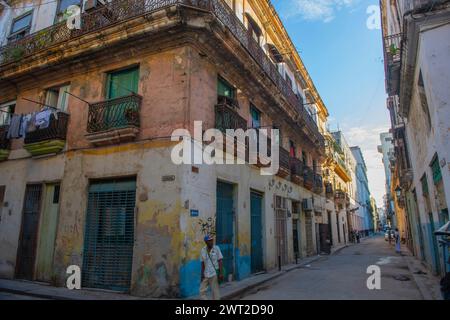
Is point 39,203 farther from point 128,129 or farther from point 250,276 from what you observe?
point 250,276

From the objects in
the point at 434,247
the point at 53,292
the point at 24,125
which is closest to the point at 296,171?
the point at 434,247

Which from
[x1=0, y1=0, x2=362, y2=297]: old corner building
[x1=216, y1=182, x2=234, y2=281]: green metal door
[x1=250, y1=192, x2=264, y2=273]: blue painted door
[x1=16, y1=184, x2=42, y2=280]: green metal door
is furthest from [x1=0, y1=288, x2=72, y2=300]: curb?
[x1=250, y1=192, x2=264, y2=273]: blue painted door

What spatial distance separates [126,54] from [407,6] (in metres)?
7.52

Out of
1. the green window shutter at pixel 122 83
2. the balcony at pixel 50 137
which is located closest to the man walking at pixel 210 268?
the green window shutter at pixel 122 83

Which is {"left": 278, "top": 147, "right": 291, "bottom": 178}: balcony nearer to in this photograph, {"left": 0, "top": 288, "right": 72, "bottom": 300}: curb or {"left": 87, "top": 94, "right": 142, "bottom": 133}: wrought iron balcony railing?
{"left": 87, "top": 94, "right": 142, "bottom": 133}: wrought iron balcony railing

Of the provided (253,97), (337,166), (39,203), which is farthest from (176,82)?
(337,166)

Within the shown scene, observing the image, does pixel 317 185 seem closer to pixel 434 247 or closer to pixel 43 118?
pixel 434 247

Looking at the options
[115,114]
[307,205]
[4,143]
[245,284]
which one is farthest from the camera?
[307,205]

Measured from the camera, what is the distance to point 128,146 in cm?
853

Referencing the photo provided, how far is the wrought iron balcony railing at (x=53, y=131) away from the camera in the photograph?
957 centimetres

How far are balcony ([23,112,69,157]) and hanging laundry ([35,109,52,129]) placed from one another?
0.09 m

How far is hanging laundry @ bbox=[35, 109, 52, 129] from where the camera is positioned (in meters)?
9.72

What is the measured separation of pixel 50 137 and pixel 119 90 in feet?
8.53

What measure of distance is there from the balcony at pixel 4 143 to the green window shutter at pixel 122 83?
15.0 ft
